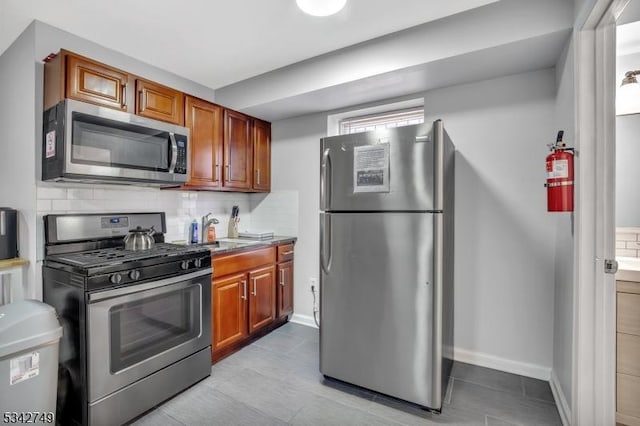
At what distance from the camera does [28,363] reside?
146 cm

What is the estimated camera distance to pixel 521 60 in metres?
2.04

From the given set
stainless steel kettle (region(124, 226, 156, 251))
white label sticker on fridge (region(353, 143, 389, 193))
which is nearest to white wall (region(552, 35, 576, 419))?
white label sticker on fridge (region(353, 143, 389, 193))

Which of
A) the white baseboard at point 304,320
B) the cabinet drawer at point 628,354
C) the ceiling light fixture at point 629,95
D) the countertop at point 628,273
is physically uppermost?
the ceiling light fixture at point 629,95

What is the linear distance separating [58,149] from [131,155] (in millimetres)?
382

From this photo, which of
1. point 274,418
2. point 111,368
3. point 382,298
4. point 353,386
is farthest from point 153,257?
point 353,386

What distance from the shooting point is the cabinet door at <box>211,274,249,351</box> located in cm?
237

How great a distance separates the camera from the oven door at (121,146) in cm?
180

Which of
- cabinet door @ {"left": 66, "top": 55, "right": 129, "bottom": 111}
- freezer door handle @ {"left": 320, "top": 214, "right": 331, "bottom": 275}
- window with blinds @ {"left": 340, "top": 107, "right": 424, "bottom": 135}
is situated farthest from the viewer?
window with blinds @ {"left": 340, "top": 107, "right": 424, "bottom": 135}

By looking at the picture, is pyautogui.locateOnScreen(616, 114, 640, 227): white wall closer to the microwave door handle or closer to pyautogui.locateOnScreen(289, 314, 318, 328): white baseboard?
pyautogui.locateOnScreen(289, 314, 318, 328): white baseboard

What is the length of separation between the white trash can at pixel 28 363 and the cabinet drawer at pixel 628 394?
2941mm

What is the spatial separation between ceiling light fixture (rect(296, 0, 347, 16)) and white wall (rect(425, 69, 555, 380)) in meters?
1.23

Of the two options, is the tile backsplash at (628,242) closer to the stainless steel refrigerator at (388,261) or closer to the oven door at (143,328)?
the stainless steel refrigerator at (388,261)

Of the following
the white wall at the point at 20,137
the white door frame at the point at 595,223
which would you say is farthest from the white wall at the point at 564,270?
the white wall at the point at 20,137

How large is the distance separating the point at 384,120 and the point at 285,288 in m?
1.93
